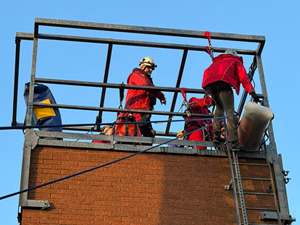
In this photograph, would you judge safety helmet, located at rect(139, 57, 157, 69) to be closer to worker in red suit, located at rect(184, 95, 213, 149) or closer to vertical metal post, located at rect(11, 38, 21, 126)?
worker in red suit, located at rect(184, 95, 213, 149)

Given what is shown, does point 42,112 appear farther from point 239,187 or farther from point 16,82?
point 239,187

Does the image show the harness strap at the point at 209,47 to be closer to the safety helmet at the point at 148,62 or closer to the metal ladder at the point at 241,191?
the safety helmet at the point at 148,62

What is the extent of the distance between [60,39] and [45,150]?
2.09 m

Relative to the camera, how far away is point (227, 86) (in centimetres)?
1092

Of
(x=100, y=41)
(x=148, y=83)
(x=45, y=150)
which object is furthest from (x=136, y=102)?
(x=45, y=150)

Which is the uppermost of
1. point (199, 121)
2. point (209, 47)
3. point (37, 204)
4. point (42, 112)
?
point (209, 47)

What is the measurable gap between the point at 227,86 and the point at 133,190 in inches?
89.0

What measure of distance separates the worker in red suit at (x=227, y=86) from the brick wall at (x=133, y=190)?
50 cm

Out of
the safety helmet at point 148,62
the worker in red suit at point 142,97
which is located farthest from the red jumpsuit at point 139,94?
the safety helmet at point 148,62

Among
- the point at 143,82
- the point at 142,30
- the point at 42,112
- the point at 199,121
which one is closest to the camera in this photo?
the point at 42,112

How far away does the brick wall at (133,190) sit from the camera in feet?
32.0

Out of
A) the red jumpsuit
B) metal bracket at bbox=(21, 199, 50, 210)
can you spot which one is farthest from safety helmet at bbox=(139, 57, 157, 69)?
metal bracket at bbox=(21, 199, 50, 210)

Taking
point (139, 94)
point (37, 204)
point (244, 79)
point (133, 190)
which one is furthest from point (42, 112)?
point (244, 79)

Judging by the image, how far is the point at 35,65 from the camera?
1119 centimetres
